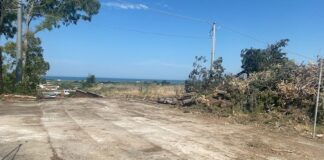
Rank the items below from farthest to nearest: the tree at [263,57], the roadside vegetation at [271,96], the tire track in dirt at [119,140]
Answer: the tree at [263,57] < the roadside vegetation at [271,96] < the tire track in dirt at [119,140]

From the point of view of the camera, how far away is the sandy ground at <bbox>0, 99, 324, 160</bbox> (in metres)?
8.74

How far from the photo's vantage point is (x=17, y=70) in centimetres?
2470

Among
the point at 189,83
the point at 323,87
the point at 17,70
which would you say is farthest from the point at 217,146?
the point at 17,70

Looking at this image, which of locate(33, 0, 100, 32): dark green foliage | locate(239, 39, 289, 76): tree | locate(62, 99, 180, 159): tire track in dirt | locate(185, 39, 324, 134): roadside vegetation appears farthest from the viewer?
locate(33, 0, 100, 32): dark green foliage

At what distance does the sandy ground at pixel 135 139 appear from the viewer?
28.7 ft

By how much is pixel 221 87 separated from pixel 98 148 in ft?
36.3

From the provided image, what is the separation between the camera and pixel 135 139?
1022cm

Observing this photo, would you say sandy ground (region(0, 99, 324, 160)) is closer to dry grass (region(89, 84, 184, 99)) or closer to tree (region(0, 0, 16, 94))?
dry grass (region(89, 84, 184, 99))

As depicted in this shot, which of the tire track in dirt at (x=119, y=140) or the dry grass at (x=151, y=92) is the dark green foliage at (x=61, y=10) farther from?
the tire track in dirt at (x=119, y=140)

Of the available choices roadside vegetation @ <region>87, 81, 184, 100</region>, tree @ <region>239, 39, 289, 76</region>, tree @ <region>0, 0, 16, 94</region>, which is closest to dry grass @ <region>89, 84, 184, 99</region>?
roadside vegetation @ <region>87, 81, 184, 100</region>

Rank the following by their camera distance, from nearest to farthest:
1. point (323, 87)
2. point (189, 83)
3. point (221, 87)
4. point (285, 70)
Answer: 1. point (323, 87)
2. point (285, 70)
3. point (221, 87)
4. point (189, 83)

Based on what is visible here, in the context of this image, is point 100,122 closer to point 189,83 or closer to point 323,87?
point 323,87

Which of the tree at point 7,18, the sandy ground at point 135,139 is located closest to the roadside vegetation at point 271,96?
the sandy ground at point 135,139

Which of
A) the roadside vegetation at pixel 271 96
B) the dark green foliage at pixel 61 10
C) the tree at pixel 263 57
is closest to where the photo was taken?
the roadside vegetation at pixel 271 96
